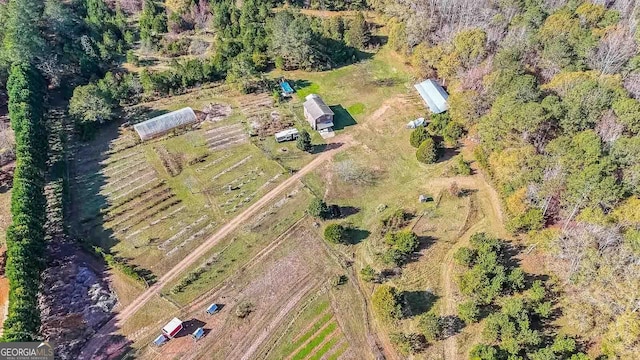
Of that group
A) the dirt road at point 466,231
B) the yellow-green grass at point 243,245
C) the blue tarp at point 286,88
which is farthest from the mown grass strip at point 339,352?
the blue tarp at point 286,88

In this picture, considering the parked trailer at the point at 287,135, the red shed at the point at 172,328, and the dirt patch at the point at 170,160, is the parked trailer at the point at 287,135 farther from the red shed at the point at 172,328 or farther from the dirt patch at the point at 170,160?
the red shed at the point at 172,328

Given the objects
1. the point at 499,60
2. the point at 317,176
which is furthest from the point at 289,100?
the point at 499,60

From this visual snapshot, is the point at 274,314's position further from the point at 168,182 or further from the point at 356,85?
the point at 356,85

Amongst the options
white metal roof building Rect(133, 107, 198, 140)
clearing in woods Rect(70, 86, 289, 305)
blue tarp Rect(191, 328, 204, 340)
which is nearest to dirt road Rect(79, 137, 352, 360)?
clearing in woods Rect(70, 86, 289, 305)

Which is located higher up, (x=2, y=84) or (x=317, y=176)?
(x=2, y=84)

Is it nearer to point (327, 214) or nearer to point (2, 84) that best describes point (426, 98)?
point (327, 214)
